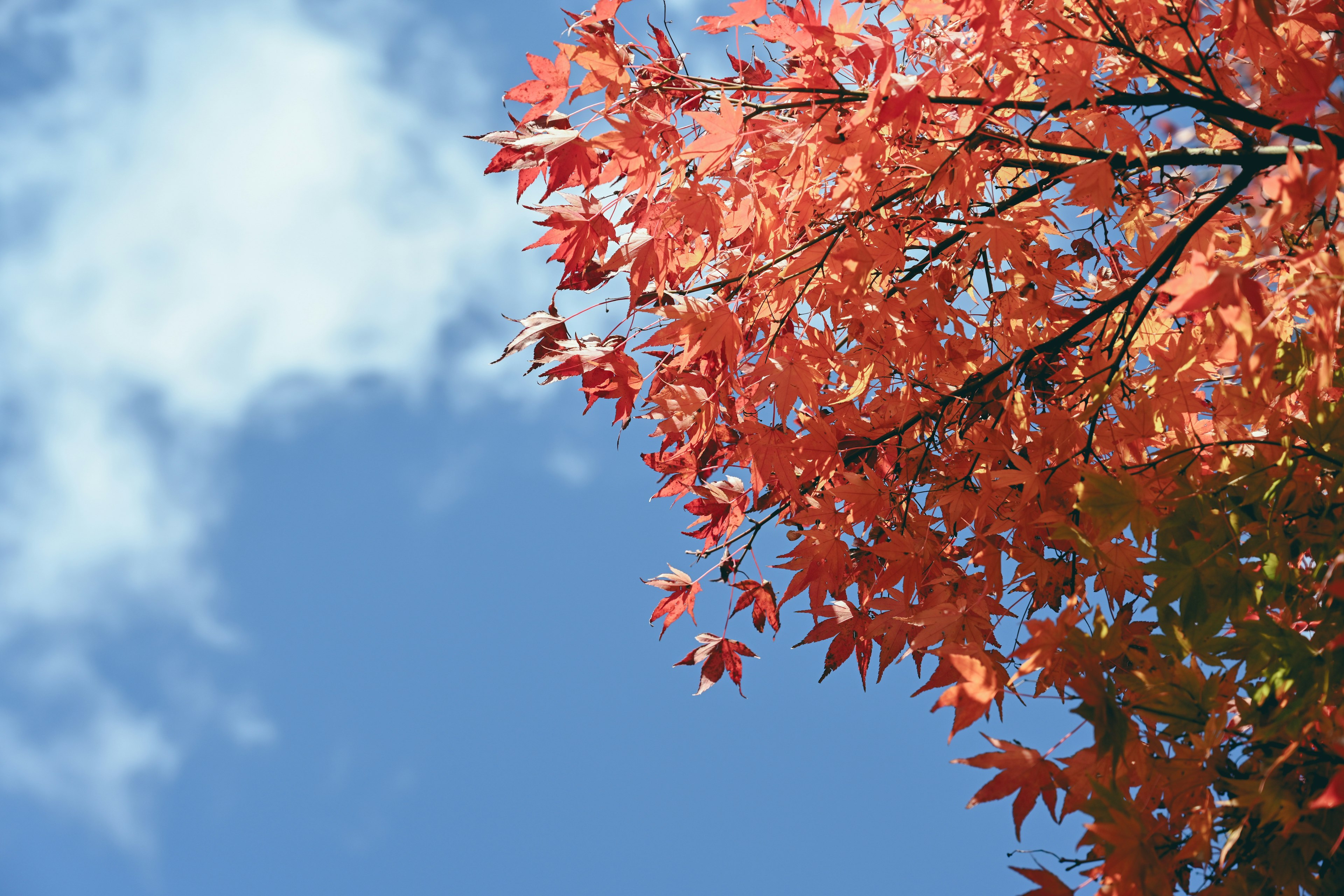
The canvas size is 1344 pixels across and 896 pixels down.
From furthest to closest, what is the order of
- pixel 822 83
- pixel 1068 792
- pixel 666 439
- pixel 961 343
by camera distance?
1. pixel 666 439
2. pixel 961 343
3. pixel 822 83
4. pixel 1068 792

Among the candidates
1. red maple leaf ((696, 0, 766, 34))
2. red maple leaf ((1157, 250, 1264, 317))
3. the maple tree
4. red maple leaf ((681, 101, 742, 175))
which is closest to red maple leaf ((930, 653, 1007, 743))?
the maple tree

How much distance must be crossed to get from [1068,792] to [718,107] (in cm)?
196

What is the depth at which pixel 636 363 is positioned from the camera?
2.54 metres

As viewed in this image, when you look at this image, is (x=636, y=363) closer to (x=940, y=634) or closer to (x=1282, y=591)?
(x=940, y=634)

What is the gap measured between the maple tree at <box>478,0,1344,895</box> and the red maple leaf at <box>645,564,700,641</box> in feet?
0.04

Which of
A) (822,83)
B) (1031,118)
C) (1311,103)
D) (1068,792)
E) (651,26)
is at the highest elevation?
(651,26)

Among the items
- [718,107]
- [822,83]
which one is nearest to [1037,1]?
[822,83]

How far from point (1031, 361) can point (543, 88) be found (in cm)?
167

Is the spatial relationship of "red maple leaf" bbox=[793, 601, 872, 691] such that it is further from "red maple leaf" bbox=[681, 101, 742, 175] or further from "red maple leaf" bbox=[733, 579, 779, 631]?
"red maple leaf" bbox=[681, 101, 742, 175]

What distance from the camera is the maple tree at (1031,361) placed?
1698 millimetres

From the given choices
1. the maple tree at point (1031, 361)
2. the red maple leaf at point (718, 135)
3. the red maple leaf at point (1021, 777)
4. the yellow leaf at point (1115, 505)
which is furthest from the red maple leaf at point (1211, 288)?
the red maple leaf at point (718, 135)

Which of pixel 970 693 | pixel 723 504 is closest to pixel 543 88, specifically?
pixel 723 504

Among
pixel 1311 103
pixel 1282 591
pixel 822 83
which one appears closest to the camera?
pixel 1311 103

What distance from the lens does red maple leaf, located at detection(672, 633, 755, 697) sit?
312cm
